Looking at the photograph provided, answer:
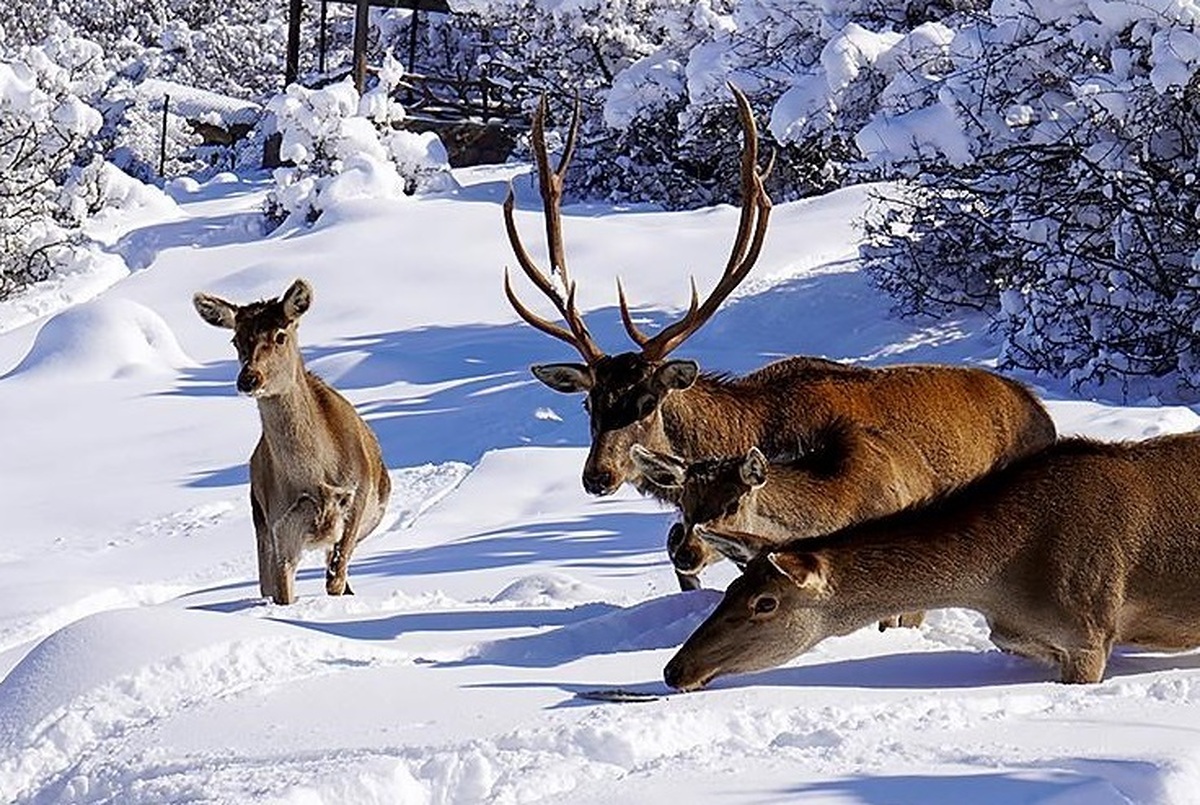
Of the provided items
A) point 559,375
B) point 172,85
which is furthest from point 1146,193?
point 172,85

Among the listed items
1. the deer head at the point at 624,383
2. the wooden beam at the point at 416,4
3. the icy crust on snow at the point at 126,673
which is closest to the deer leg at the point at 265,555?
the deer head at the point at 624,383

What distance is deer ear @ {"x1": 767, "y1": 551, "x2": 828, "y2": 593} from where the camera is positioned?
5.02 metres

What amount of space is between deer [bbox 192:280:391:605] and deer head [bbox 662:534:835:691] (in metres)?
3.03

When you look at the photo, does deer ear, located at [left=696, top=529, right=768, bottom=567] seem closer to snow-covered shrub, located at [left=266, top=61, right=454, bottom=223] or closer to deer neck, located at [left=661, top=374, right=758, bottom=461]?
deer neck, located at [left=661, top=374, right=758, bottom=461]

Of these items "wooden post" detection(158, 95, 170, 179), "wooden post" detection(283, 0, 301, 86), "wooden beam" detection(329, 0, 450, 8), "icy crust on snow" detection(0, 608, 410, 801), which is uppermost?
"icy crust on snow" detection(0, 608, 410, 801)

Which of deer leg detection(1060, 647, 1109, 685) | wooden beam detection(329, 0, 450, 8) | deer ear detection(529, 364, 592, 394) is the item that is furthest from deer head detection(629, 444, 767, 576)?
wooden beam detection(329, 0, 450, 8)

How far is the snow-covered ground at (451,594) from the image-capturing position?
13.3 ft

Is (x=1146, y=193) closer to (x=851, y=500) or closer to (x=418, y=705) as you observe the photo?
(x=851, y=500)

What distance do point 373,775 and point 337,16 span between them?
39.7m

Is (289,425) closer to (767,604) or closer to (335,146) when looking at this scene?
(767,604)

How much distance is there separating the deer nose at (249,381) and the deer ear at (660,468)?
94.8 inches

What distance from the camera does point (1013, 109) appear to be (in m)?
13.0

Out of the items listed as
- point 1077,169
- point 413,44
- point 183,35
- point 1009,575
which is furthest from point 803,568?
point 183,35

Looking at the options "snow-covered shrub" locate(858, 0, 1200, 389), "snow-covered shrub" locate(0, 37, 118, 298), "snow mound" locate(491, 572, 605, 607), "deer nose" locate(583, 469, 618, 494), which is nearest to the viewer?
"deer nose" locate(583, 469, 618, 494)
